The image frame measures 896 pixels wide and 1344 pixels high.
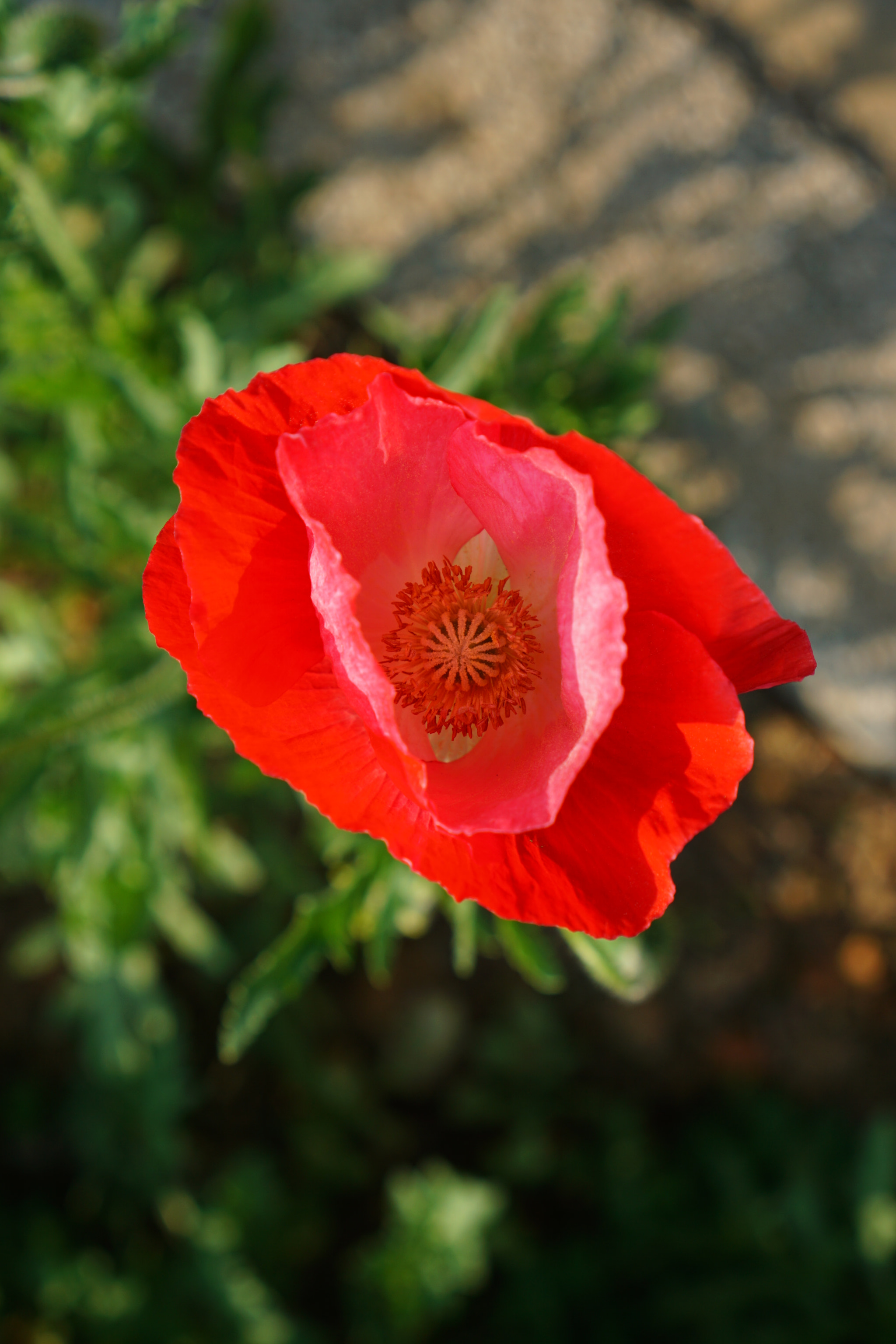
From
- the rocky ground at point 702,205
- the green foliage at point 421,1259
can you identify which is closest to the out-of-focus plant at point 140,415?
the rocky ground at point 702,205

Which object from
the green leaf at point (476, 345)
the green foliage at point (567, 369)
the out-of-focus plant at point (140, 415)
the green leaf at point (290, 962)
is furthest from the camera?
the green foliage at point (567, 369)

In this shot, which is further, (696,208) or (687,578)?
(696,208)

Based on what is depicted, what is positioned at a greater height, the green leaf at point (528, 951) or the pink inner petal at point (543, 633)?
the pink inner petal at point (543, 633)

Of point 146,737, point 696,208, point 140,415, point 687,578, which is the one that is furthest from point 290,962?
point 696,208

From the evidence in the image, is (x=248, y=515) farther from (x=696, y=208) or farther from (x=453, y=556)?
(x=696, y=208)

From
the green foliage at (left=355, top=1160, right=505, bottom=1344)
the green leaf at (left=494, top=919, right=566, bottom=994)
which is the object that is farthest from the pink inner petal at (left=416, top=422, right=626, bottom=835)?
the green foliage at (left=355, top=1160, right=505, bottom=1344)

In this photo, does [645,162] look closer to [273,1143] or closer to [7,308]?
[7,308]

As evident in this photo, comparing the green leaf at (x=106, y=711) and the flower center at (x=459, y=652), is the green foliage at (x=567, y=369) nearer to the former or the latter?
the green leaf at (x=106, y=711)
